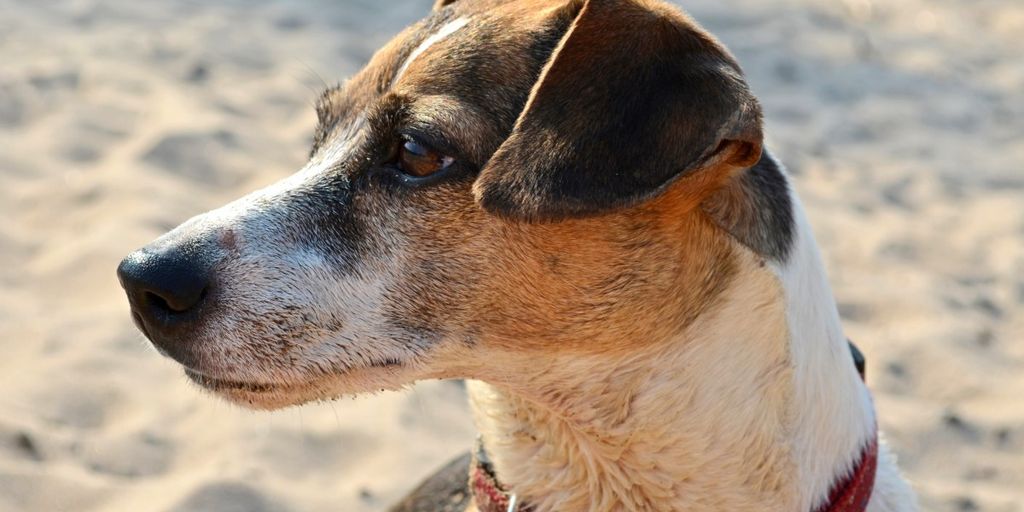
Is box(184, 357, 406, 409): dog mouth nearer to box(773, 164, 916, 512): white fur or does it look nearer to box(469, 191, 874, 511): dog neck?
box(469, 191, 874, 511): dog neck

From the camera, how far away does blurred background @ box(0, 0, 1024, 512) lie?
4496 millimetres

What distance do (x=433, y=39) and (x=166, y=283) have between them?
33.7 inches

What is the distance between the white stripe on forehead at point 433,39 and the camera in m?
3.04

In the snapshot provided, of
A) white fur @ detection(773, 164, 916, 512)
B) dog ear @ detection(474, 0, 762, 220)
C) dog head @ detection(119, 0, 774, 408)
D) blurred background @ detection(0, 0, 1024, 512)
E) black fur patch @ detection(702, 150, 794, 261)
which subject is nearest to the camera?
dog ear @ detection(474, 0, 762, 220)

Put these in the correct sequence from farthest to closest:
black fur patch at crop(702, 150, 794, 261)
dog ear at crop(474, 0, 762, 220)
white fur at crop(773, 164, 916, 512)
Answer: white fur at crop(773, 164, 916, 512), black fur patch at crop(702, 150, 794, 261), dog ear at crop(474, 0, 762, 220)

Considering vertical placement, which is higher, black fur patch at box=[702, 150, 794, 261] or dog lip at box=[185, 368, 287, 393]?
black fur patch at box=[702, 150, 794, 261]

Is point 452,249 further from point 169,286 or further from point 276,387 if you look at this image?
point 169,286

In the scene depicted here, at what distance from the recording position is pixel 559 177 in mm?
2621

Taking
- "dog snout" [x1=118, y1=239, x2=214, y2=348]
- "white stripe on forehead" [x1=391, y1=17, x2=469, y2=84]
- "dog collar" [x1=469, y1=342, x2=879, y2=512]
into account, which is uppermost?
"white stripe on forehead" [x1=391, y1=17, x2=469, y2=84]

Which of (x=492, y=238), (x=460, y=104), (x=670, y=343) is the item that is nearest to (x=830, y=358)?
(x=670, y=343)

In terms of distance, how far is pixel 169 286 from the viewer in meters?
2.76

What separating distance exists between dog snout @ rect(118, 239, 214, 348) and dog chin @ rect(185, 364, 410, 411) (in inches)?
5.5

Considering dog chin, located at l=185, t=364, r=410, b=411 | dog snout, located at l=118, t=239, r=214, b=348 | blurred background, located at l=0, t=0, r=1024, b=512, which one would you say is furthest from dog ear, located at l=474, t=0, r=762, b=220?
blurred background, located at l=0, t=0, r=1024, b=512

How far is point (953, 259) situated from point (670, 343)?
361cm
